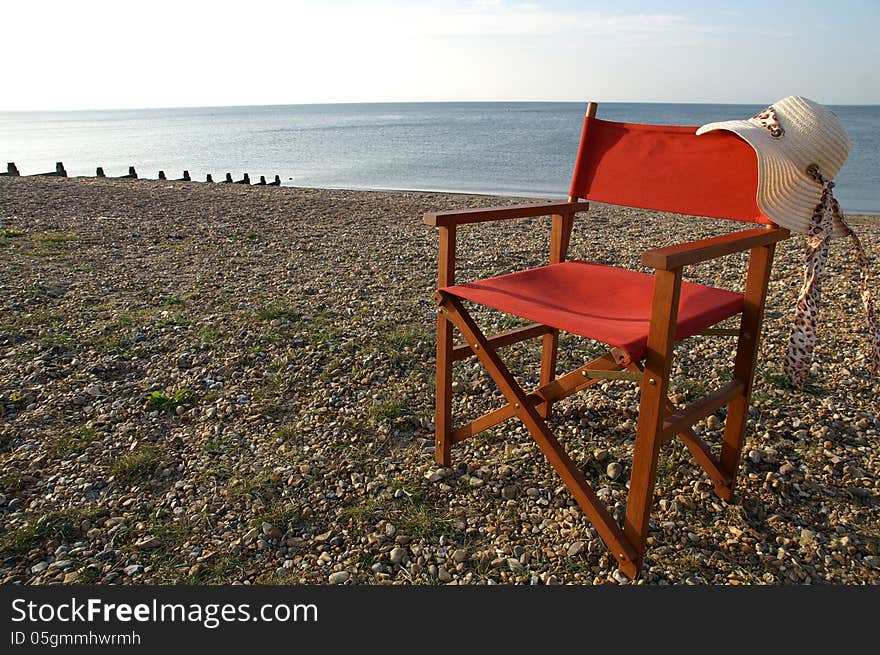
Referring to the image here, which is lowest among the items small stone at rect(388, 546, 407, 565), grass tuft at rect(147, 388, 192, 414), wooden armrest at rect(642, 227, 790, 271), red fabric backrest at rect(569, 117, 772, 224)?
grass tuft at rect(147, 388, 192, 414)

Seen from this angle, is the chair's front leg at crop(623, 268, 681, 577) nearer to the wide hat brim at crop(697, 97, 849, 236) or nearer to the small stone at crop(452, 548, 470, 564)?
the small stone at crop(452, 548, 470, 564)

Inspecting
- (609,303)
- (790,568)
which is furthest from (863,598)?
(609,303)

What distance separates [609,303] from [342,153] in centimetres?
3382

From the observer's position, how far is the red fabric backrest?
2361 mm

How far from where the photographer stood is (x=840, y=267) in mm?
5668

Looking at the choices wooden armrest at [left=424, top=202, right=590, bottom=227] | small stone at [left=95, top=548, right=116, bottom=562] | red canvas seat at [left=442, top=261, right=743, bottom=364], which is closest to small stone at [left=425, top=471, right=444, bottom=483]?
red canvas seat at [left=442, top=261, right=743, bottom=364]

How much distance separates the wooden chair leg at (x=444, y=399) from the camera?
2.46 metres

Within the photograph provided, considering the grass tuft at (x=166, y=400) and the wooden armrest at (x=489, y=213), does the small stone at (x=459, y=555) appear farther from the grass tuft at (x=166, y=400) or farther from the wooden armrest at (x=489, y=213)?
the grass tuft at (x=166, y=400)

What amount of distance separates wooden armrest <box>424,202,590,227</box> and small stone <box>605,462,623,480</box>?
1054 mm

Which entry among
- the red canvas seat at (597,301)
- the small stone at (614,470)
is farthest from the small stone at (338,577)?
the small stone at (614,470)

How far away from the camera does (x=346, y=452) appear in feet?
8.96

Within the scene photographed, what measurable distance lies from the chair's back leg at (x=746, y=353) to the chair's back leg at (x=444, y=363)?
1.02m

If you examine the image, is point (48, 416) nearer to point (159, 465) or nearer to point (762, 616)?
A: point (159, 465)

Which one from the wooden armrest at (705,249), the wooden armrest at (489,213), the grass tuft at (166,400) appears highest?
the wooden armrest at (705,249)
